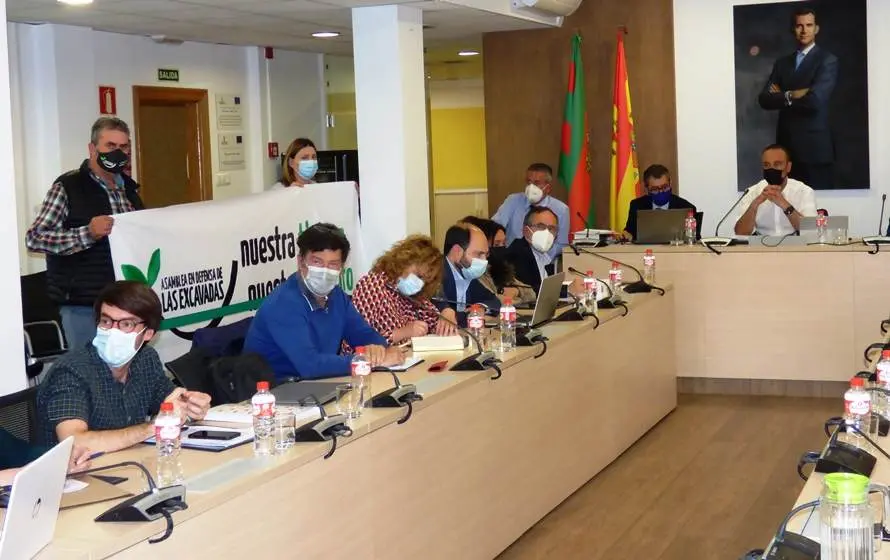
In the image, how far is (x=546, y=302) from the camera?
544 centimetres

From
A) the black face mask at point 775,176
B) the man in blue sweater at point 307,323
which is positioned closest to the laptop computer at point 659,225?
the black face mask at point 775,176

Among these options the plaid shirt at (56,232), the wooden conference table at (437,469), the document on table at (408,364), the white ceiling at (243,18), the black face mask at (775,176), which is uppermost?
the white ceiling at (243,18)

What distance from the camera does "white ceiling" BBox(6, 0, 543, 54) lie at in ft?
22.6

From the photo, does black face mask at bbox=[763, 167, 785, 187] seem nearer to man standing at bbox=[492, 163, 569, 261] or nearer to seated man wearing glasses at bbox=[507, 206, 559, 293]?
man standing at bbox=[492, 163, 569, 261]

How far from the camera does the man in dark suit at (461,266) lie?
19.1 feet

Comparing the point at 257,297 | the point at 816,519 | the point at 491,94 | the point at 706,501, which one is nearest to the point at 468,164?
the point at 491,94

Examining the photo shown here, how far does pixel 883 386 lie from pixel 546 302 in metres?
1.98

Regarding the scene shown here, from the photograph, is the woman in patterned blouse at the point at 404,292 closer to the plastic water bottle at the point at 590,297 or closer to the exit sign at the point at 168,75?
the plastic water bottle at the point at 590,297

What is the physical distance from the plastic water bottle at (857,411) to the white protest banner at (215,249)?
358 centimetres

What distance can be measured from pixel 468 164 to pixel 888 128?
20.7 ft

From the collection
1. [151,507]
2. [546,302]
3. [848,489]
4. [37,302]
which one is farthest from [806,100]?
[151,507]

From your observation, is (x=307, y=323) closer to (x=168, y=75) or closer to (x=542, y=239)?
(x=542, y=239)

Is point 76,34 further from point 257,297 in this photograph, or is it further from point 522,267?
point 522,267

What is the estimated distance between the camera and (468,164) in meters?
14.5
